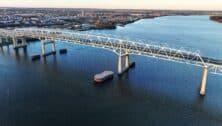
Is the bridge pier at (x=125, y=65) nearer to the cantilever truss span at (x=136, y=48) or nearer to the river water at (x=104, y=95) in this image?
the cantilever truss span at (x=136, y=48)

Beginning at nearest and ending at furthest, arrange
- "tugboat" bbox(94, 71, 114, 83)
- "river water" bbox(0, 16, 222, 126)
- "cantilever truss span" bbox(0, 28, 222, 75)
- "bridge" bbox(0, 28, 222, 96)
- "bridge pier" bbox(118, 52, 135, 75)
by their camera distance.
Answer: "river water" bbox(0, 16, 222, 126), "bridge" bbox(0, 28, 222, 96), "cantilever truss span" bbox(0, 28, 222, 75), "tugboat" bbox(94, 71, 114, 83), "bridge pier" bbox(118, 52, 135, 75)

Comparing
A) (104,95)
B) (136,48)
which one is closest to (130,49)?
(136,48)

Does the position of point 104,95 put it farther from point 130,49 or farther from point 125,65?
point 125,65

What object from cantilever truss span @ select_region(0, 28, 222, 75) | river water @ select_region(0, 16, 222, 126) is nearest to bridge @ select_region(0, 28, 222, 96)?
cantilever truss span @ select_region(0, 28, 222, 75)

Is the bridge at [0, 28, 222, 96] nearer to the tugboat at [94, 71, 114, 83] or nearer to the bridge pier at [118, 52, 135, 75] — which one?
the bridge pier at [118, 52, 135, 75]

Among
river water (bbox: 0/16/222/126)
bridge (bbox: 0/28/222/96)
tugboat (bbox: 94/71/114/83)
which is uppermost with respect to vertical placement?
bridge (bbox: 0/28/222/96)

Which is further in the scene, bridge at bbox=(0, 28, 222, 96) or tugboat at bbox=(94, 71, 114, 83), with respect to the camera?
tugboat at bbox=(94, 71, 114, 83)
